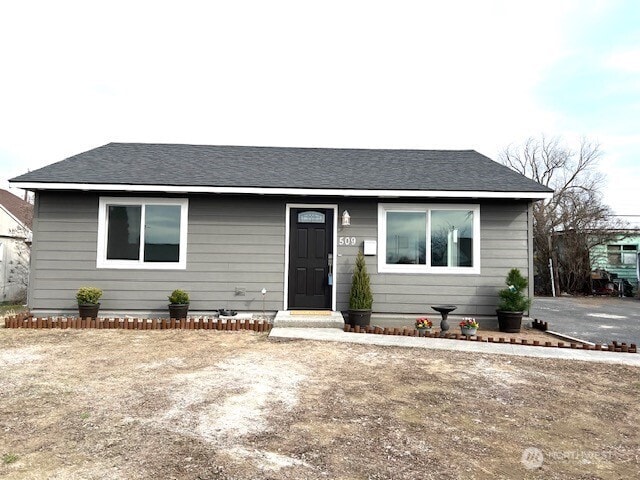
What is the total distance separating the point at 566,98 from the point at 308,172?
11835 mm

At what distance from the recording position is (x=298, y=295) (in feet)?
27.9

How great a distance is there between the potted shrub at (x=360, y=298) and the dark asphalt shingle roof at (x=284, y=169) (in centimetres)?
170

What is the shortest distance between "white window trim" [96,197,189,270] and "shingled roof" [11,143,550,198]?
459 millimetres

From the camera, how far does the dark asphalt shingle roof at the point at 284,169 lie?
8.16 meters

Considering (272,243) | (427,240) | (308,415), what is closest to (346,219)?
(272,243)

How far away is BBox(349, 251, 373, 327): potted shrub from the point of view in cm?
778

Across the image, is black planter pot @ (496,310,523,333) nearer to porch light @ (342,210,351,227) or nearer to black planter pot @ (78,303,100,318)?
porch light @ (342,210,351,227)

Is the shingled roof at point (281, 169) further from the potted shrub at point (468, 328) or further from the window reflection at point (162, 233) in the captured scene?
the potted shrub at point (468, 328)

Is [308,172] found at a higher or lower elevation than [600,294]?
higher

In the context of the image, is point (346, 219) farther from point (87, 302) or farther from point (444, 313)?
point (87, 302)

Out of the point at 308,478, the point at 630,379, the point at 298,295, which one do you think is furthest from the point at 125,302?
the point at 630,379

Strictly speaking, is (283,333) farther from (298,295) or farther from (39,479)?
(39,479)

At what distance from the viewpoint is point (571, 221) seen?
22.6 meters

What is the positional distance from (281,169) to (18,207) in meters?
24.9
